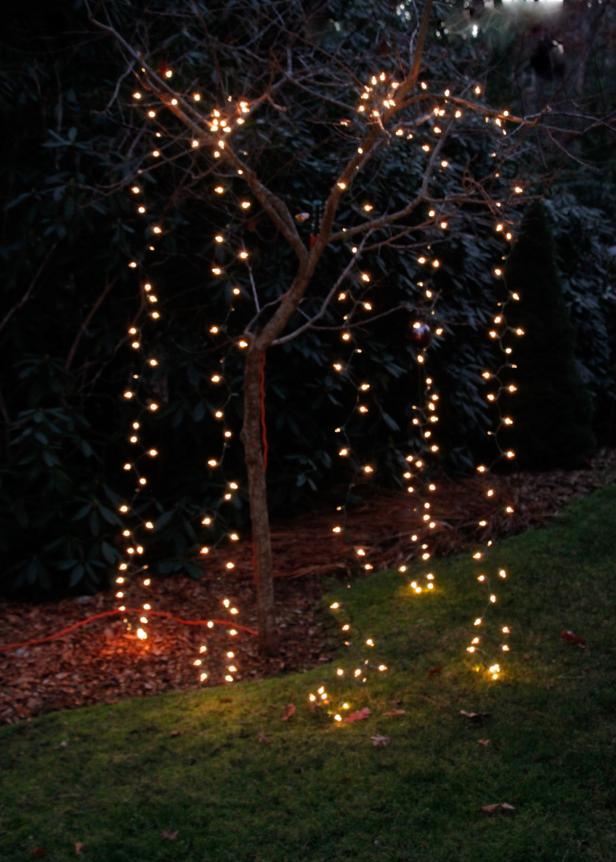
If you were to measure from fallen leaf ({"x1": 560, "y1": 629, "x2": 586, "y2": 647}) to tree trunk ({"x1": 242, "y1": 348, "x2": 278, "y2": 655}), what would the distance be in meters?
1.42

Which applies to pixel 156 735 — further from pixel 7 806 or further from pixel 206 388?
pixel 206 388

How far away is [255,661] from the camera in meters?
5.26

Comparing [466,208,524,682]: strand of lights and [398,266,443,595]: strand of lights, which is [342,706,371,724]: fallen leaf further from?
[398,266,443,595]: strand of lights

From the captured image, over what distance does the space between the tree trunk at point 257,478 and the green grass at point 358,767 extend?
0.44 m

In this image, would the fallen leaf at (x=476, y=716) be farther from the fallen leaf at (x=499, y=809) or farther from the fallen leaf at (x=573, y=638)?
the fallen leaf at (x=573, y=638)

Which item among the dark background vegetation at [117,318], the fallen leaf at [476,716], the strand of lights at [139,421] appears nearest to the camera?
the fallen leaf at [476,716]

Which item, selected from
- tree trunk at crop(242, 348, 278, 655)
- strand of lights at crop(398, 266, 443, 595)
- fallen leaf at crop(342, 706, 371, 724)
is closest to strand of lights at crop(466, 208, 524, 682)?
strand of lights at crop(398, 266, 443, 595)

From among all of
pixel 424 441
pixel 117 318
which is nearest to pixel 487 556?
pixel 424 441

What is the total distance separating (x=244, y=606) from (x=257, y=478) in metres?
1.45

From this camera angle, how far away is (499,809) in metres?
3.44

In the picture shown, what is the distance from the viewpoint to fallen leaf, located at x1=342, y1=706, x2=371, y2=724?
4301 mm

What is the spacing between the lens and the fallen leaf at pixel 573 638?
492 centimetres

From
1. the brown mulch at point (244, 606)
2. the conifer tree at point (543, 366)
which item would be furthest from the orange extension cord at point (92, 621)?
the conifer tree at point (543, 366)

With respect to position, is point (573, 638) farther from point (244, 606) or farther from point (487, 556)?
point (244, 606)
